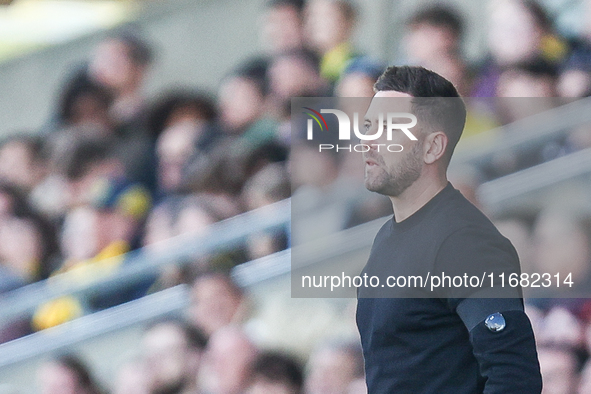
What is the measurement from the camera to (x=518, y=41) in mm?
2008

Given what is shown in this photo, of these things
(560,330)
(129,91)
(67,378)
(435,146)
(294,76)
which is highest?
(435,146)

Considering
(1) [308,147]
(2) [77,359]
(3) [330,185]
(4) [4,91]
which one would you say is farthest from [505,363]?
(4) [4,91]

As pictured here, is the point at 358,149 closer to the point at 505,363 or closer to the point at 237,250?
the point at 505,363

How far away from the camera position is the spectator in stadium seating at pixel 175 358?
232cm

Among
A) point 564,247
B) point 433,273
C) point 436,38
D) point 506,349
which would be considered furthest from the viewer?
point 436,38

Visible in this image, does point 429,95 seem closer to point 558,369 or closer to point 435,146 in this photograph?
point 435,146

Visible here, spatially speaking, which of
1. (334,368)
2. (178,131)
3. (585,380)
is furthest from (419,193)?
(178,131)

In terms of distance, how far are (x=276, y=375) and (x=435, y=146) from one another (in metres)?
1.23

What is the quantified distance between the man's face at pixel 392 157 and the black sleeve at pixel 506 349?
0.25m

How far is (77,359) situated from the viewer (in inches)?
98.5

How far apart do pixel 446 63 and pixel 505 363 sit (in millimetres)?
1226

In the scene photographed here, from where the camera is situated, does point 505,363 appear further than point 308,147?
No

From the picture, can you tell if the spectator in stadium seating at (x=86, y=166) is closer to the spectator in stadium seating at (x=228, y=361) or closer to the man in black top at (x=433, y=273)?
the spectator in stadium seating at (x=228, y=361)

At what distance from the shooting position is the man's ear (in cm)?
114
